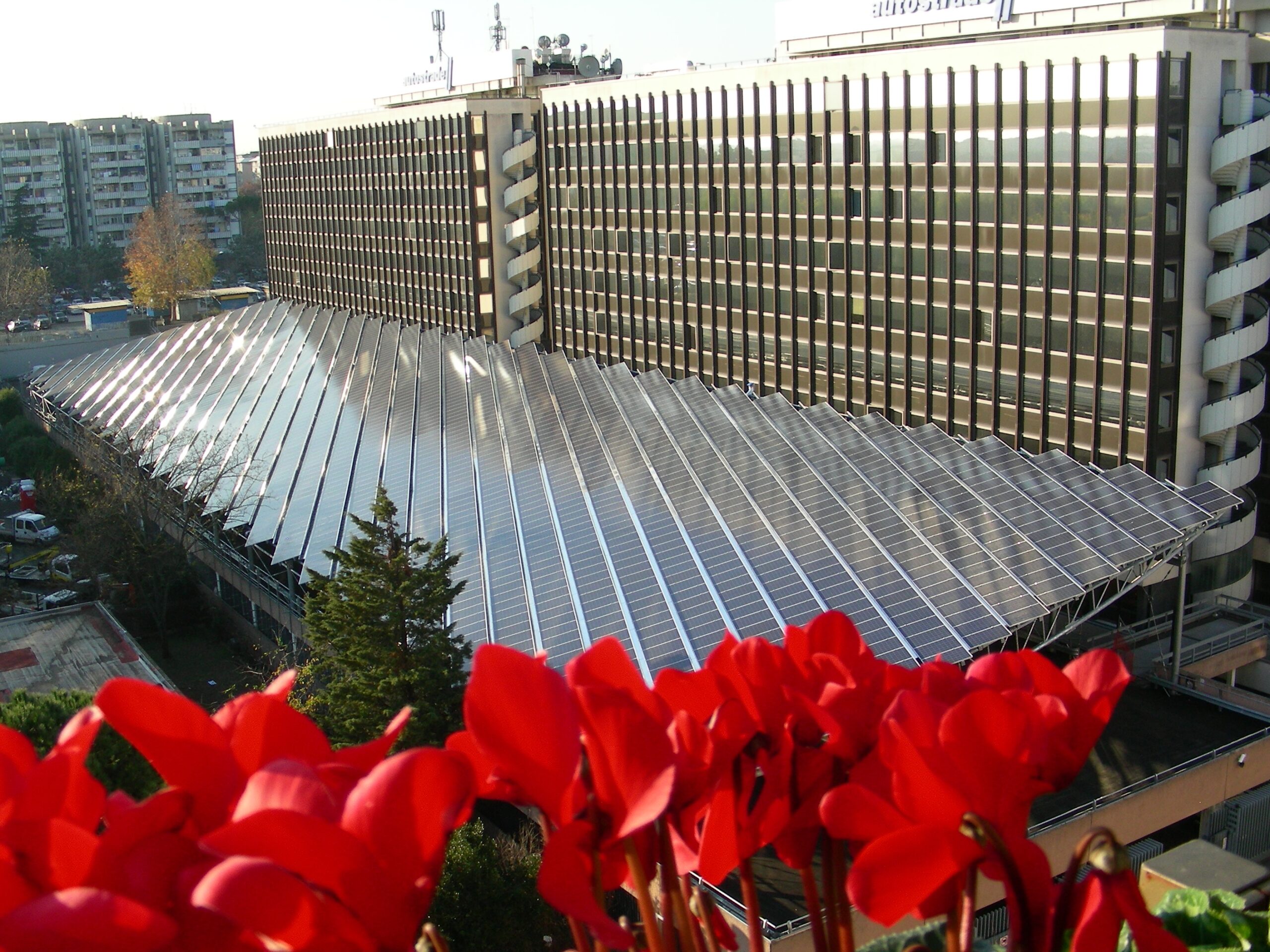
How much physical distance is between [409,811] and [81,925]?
60 centimetres

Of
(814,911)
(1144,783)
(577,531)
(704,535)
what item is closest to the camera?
(814,911)

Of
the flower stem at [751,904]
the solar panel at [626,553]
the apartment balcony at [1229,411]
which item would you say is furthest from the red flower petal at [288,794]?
the apartment balcony at [1229,411]

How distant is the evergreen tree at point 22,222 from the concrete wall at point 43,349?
32.1m

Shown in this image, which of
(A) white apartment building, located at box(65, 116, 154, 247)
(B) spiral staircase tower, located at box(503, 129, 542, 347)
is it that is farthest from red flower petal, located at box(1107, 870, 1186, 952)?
(A) white apartment building, located at box(65, 116, 154, 247)

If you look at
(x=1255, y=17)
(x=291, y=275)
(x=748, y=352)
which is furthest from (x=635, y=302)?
→ (x=291, y=275)

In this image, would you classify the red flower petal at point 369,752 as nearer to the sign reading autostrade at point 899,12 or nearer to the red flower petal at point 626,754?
the red flower petal at point 626,754

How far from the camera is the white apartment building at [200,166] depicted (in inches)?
4619

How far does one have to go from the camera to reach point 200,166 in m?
120

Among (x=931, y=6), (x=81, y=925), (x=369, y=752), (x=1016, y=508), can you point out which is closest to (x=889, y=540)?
(x=1016, y=508)

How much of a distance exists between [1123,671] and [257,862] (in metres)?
2.23

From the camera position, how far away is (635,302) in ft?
141

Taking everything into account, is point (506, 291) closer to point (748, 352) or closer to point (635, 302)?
point (635, 302)

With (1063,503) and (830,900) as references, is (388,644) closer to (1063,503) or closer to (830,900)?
(1063,503)

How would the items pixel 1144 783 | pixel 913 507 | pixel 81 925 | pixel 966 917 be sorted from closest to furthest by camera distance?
pixel 81 925 → pixel 966 917 → pixel 1144 783 → pixel 913 507
